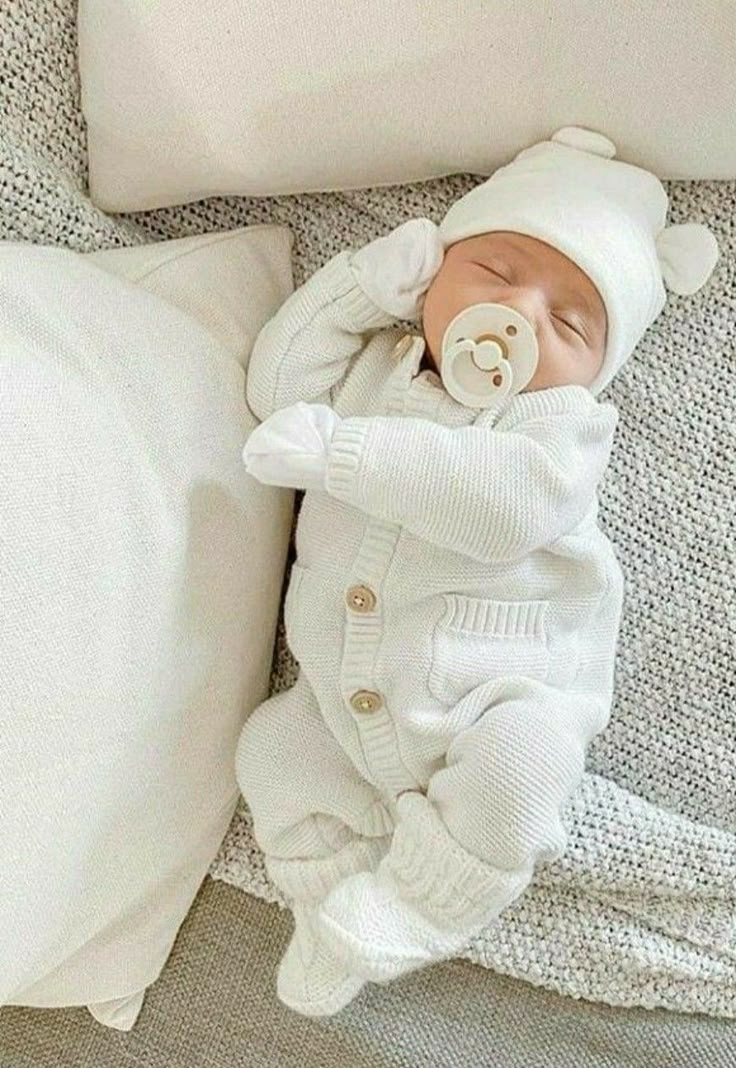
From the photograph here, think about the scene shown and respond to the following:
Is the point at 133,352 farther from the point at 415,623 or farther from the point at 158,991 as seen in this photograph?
the point at 158,991

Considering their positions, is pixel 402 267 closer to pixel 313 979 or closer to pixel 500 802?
pixel 500 802

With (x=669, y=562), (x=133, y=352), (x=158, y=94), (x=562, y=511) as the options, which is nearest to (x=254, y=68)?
(x=158, y=94)

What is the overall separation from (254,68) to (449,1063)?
856mm

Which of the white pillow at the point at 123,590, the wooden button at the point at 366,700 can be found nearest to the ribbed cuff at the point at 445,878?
the wooden button at the point at 366,700

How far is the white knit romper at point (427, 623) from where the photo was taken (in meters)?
0.86

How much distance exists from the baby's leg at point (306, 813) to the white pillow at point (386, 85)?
0.48 m

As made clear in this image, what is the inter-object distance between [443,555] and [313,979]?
358 millimetres

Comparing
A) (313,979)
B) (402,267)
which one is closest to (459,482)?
(402,267)

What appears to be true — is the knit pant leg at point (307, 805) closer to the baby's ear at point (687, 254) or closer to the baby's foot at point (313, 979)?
the baby's foot at point (313, 979)

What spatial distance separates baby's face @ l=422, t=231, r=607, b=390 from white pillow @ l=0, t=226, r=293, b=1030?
8.0 inches

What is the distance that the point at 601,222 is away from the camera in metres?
0.91

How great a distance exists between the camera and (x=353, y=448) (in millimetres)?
855

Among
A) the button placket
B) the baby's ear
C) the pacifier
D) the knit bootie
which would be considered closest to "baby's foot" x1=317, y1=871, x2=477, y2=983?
the knit bootie

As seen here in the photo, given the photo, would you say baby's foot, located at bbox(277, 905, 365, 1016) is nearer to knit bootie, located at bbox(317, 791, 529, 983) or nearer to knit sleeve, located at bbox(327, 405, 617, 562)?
knit bootie, located at bbox(317, 791, 529, 983)
